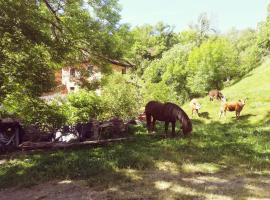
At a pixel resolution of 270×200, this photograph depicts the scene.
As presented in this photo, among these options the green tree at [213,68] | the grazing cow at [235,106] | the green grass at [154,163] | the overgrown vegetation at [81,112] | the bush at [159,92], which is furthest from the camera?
the green tree at [213,68]

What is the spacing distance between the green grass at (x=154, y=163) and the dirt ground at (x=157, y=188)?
1.4 inches

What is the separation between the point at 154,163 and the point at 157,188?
3.11 m

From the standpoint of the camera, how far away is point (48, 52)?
52.6 ft

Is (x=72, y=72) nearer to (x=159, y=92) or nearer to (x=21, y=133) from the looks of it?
(x=21, y=133)

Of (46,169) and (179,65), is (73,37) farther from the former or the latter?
(179,65)

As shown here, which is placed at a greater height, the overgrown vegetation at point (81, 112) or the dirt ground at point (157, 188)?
the overgrown vegetation at point (81, 112)

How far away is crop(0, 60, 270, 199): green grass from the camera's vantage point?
42.7ft

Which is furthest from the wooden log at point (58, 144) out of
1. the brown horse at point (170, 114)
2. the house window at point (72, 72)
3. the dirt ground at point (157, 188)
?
the dirt ground at point (157, 188)

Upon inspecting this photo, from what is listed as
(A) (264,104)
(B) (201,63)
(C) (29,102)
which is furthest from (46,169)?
(B) (201,63)

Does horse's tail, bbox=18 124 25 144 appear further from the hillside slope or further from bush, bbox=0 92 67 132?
the hillside slope

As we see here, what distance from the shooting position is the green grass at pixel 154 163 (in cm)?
1301

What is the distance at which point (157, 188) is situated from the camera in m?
12.0

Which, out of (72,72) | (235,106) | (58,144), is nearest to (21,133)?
(58,144)

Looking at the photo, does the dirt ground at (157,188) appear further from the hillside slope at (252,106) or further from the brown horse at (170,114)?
the hillside slope at (252,106)
